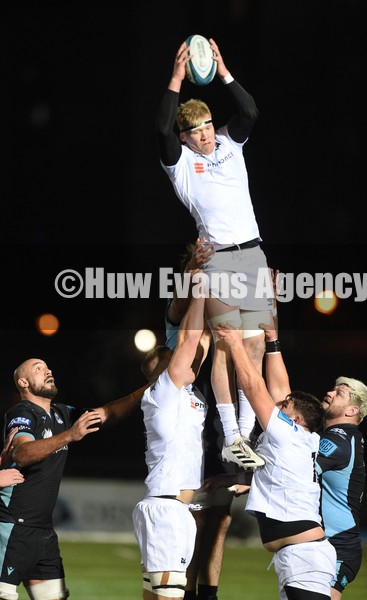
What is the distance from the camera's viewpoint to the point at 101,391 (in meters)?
18.5

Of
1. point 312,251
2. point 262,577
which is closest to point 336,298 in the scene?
point 312,251

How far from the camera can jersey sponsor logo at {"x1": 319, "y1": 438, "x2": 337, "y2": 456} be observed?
300 inches

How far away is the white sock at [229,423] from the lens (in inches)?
287

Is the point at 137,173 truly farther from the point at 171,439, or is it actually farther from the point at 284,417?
the point at 284,417

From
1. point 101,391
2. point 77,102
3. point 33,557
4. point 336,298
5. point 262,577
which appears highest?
point 77,102

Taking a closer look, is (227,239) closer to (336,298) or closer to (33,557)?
(33,557)

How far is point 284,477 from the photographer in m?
7.00

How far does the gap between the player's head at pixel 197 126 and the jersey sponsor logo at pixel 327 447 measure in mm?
2280

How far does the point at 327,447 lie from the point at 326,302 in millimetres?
11304

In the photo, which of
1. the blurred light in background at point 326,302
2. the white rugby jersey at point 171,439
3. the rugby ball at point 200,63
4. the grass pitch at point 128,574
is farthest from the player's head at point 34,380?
the blurred light in background at point 326,302

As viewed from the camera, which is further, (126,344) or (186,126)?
(126,344)

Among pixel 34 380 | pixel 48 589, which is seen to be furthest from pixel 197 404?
pixel 48 589

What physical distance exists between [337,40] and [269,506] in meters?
15.0

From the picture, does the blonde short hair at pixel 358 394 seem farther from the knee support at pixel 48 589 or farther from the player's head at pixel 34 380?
the knee support at pixel 48 589
